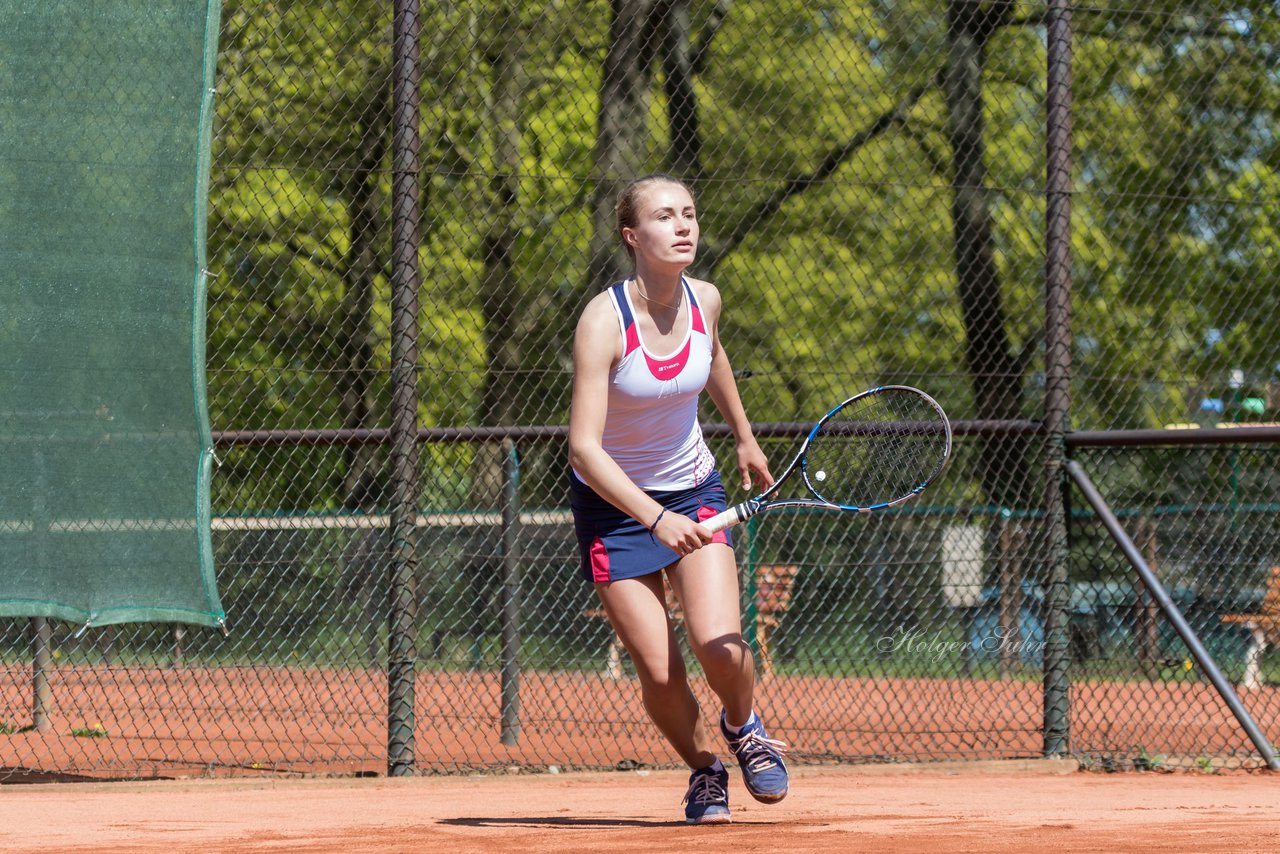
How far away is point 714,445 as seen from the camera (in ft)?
35.1

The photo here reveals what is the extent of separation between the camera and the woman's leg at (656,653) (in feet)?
14.5

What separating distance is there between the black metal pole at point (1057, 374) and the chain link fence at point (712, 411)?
5cm

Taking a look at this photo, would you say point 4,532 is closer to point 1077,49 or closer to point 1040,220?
point 1077,49

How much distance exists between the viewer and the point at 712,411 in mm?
14695

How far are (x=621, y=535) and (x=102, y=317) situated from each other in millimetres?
2676

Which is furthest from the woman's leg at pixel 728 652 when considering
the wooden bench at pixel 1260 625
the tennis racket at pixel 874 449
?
the wooden bench at pixel 1260 625

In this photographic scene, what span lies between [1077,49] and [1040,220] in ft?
12.0

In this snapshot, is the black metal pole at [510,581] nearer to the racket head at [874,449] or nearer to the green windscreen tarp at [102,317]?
the green windscreen tarp at [102,317]

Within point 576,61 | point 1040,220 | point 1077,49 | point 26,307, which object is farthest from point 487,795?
point 1040,220

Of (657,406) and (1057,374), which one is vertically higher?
(1057,374)

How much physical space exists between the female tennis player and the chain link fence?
2.26m

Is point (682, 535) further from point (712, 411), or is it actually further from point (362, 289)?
point (712, 411)

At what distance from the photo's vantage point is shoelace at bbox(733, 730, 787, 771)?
14.5ft

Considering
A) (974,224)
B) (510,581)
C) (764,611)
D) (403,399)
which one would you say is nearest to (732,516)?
(403,399)
